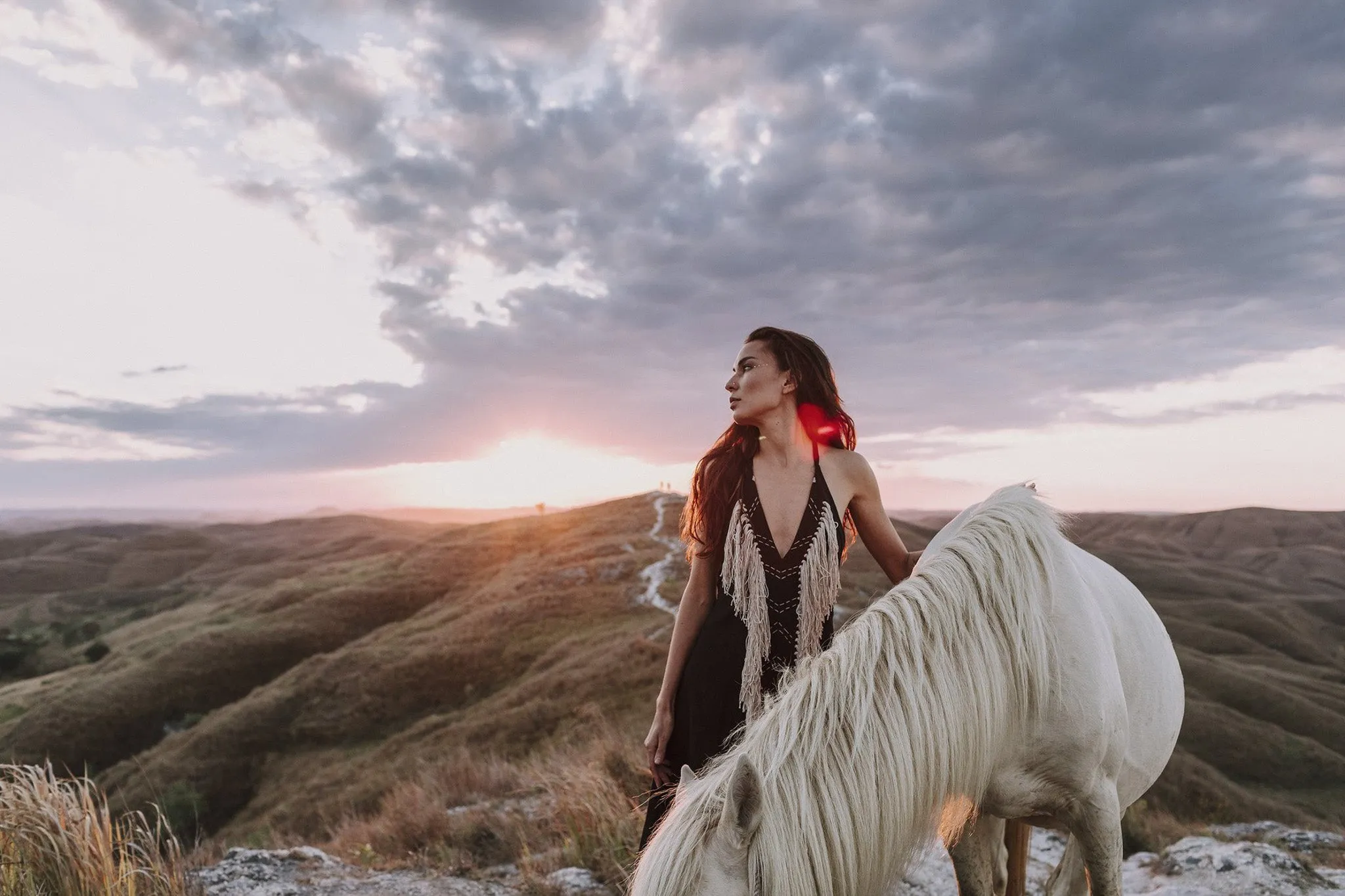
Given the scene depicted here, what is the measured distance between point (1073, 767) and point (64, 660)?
198 ft

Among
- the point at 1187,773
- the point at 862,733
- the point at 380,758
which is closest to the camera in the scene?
the point at 862,733

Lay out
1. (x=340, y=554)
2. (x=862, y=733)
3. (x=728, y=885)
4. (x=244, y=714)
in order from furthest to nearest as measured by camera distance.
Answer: (x=340, y=554) → (x=244, y=714) → (x=862, y=733) → (x=728, y=885)

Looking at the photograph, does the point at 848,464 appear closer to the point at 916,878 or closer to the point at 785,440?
the point at 785,440

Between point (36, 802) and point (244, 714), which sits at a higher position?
point (36, 802)

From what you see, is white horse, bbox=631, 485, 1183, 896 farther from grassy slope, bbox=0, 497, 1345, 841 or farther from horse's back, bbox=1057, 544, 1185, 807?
grassy slope, bbox=0, 497, 1345, 841

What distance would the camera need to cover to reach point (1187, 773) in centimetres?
2155

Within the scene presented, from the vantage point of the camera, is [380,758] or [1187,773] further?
[380,758]

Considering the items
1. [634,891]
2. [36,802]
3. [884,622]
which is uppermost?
[884,622]

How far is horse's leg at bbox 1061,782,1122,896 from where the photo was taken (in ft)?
8.98

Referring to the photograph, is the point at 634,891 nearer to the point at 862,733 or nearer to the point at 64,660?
the point at 862,733

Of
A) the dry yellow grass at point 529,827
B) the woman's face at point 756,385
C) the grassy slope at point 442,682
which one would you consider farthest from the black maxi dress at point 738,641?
the dry yellow grass at point 529,827

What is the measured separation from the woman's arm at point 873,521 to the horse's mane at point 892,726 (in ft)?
1.69

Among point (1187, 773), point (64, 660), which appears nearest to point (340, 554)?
point (64, 660)

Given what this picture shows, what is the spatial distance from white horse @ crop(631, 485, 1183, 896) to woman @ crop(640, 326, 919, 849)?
35 centimetres
